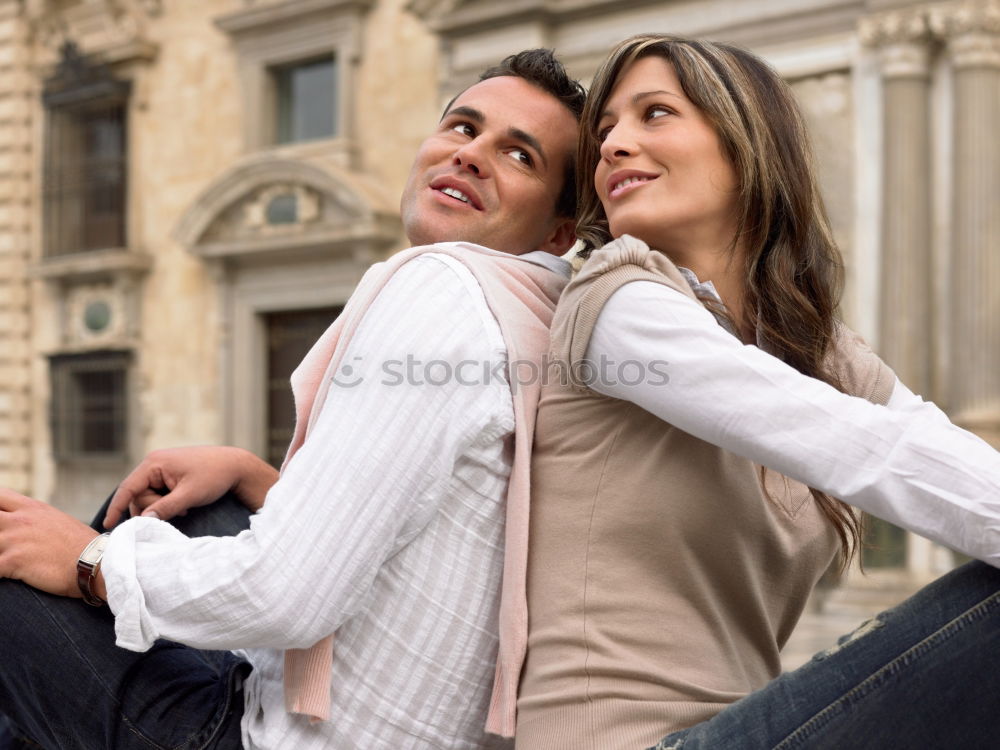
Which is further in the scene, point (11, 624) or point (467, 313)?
point (11, 624)

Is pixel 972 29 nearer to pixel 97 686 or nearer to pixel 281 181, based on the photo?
pixel 281 181

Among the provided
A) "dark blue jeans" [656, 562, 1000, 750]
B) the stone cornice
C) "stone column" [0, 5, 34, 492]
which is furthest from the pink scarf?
"stone column" [0, 5, 34, 492]

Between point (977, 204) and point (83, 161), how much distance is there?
9395mm

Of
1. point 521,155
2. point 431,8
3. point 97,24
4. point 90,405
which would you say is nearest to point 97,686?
point 521,155

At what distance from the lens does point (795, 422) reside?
1271 millimetres

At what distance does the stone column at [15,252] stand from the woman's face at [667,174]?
12116 mm

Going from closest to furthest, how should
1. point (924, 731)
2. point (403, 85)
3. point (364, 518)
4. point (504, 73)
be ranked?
point (924, 731)
point (364, 518)
point (504, 73)
point (403, 85)

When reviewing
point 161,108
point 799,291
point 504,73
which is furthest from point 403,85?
point 799,291

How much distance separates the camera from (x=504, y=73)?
7.14 ft

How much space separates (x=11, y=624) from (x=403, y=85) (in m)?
8.65

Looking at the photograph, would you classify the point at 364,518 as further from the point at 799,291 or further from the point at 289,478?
the point at 799,291

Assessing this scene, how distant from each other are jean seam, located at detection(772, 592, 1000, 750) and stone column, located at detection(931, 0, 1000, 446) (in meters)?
5.91

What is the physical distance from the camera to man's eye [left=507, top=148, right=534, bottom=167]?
2074mm

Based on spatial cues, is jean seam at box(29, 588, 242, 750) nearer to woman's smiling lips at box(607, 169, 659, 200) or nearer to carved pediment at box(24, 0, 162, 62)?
woman's smiling lips at box(607, 169, 659, 200)
